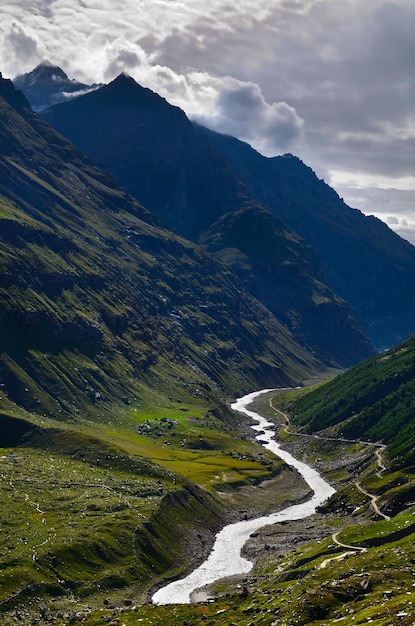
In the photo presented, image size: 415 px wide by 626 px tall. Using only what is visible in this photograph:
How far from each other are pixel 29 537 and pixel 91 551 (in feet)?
41.1

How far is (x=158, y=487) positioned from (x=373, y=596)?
4594 inches

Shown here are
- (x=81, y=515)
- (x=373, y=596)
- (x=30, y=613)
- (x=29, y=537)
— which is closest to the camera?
(x=373, y=596)

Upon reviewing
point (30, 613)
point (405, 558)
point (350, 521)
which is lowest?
point (30, 613)

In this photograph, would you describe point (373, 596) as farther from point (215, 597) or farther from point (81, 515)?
point (81, 515)

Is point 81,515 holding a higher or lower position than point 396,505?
lower

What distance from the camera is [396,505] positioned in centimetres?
16675

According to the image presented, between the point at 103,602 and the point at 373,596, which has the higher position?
the point at 373,596

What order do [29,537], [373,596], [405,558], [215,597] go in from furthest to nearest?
[29,537]
[215,597]
[405,558]
[373,596]

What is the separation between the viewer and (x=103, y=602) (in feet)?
422

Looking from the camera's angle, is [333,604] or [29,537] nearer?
[333,604]

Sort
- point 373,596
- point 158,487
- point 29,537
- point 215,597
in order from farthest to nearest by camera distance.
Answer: point 158,487 → point 29,537 → point 215,597 → point 373,596

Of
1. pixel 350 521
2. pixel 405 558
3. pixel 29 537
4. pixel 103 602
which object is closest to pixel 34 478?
pixel 29 537

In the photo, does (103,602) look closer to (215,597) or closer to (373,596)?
(215,597)

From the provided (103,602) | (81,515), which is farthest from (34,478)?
(103,602)
